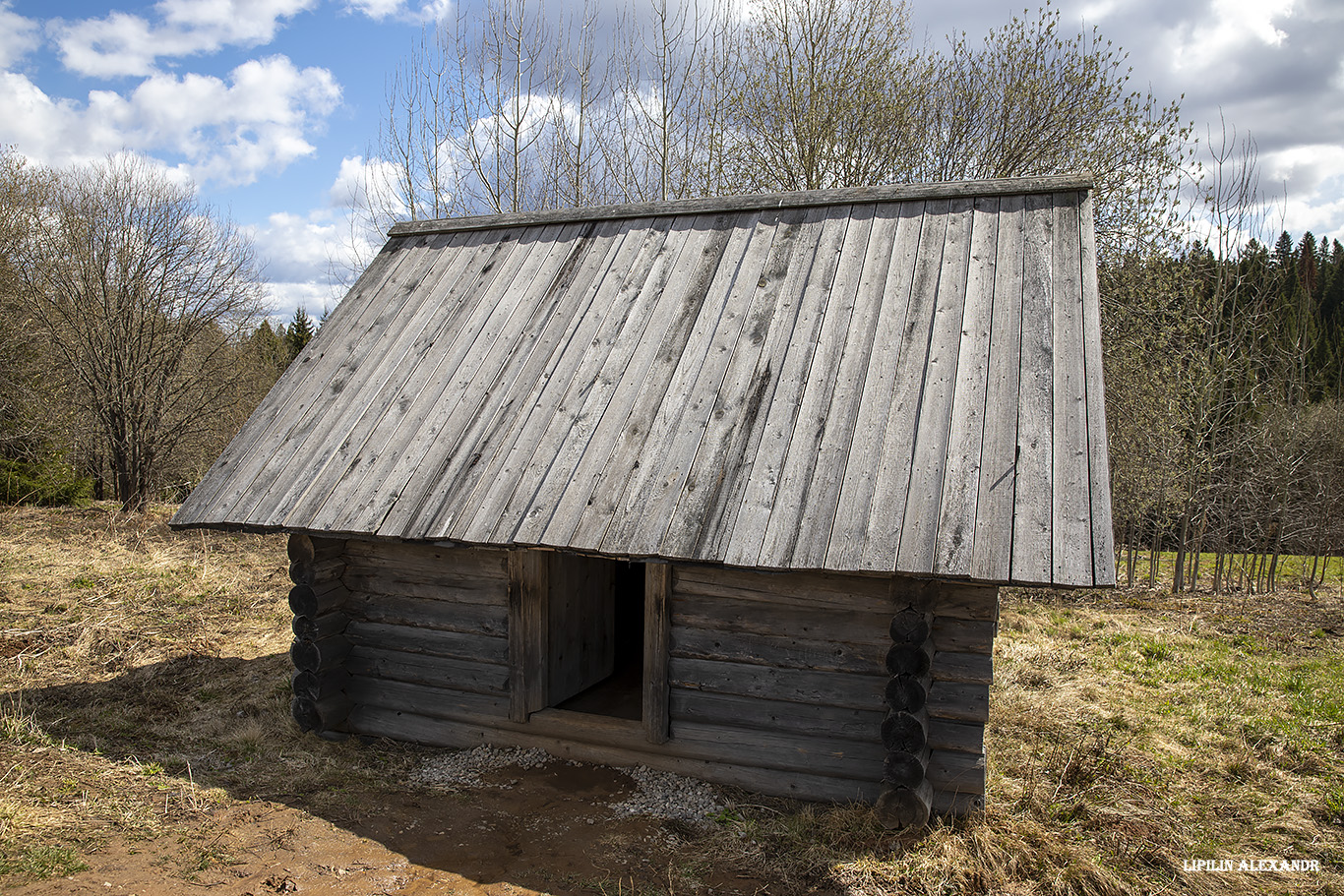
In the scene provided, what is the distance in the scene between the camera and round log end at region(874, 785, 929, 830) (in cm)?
459

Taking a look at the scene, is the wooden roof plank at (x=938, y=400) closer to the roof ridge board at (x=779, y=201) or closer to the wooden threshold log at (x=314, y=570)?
the roof ridge board at (x=779, y=201)

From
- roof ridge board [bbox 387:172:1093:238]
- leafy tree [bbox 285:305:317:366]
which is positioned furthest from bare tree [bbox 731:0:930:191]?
leafy tree [bbox 285:305:317:366]

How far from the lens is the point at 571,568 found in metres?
6.52

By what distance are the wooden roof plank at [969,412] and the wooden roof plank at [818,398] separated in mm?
669

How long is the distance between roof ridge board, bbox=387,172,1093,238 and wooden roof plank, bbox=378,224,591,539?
0.30 metres

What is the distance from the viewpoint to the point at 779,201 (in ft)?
23.2

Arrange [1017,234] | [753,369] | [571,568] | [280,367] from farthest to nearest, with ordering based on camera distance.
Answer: [280,367]
[571,568]
[1017,234]
[753,369]

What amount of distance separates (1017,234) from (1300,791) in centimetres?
439

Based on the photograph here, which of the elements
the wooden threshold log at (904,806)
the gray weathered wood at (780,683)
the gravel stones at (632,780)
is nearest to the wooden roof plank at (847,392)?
the gray weathered wood at (780,683)

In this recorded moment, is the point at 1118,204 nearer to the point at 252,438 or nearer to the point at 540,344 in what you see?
the point at 540,344

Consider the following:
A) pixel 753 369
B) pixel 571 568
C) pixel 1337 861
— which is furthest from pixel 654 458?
pixel 1337 861

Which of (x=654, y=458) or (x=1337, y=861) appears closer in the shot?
(x=1337, y=861)

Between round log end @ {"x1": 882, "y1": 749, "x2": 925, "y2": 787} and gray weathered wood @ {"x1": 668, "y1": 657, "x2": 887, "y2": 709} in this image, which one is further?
gray weathered wood @ {"x1": 668, "y1": 657, "x2": 887, "y2": 709}

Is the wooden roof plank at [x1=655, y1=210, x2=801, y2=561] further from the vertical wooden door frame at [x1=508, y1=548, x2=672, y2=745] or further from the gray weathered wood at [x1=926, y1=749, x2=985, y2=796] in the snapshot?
the gray weathered wood at [x1=926, y1=749, x2=985, y2=796]
